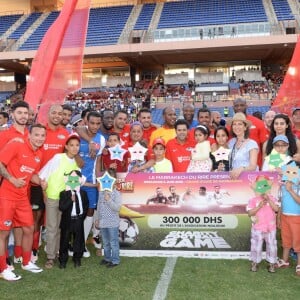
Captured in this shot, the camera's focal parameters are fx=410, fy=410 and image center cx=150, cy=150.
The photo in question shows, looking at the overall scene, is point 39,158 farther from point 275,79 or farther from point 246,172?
point 275,79

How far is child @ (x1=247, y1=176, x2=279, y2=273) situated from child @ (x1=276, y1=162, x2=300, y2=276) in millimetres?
146

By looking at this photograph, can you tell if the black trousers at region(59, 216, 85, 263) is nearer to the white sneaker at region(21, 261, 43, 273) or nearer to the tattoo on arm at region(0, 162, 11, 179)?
the white sneaker at region(21, 261, 43, 273)

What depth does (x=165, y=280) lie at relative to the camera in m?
4.21

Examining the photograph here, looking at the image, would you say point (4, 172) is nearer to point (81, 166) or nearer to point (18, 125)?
point (18, 125)

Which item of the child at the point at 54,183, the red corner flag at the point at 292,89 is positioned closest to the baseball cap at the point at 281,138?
the red corner flag at the point at 292,89

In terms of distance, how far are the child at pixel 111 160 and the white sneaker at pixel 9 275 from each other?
145 centimetres

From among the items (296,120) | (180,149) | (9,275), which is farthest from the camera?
(296,120)

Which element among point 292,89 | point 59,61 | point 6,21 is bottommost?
point 292,89

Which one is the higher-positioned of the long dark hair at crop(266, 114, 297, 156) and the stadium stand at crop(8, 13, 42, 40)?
the stadium stand at crop(8, 13, 42, 40)

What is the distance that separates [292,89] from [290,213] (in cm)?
244

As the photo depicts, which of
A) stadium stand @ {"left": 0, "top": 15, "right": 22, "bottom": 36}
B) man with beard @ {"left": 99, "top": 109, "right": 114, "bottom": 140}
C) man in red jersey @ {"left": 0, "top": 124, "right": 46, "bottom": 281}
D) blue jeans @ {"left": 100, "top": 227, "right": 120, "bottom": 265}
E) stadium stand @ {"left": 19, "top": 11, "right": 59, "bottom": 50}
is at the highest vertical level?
stadium stand @ {"left": 0, "top": 15, "right": 22, "bottom": 36}

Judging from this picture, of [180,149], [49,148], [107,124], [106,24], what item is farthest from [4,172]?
[106,24]

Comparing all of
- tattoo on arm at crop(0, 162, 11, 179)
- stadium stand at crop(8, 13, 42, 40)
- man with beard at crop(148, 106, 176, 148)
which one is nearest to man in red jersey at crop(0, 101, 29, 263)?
tattoo on arm at crop(0, 162, 11, 179)

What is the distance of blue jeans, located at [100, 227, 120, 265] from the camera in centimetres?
462
